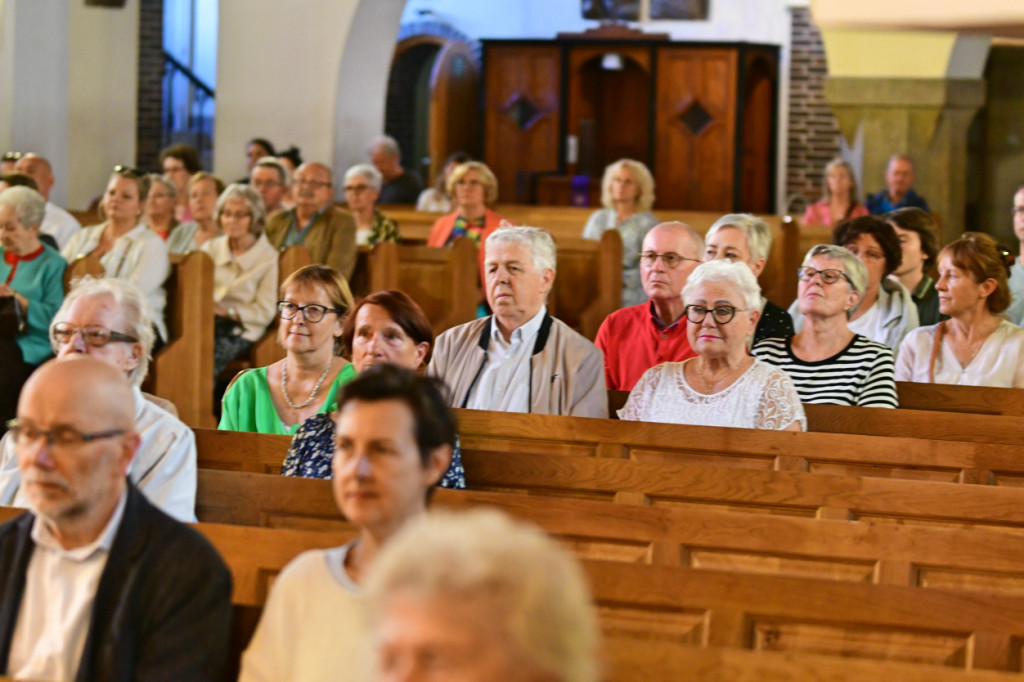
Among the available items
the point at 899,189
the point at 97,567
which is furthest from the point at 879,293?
the point at 899,189

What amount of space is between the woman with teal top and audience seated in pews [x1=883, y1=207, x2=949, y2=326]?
2.69 meters

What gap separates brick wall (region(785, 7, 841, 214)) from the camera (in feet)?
44.3

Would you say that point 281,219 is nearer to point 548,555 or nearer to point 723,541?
point 723,541

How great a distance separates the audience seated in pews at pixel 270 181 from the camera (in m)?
7.60

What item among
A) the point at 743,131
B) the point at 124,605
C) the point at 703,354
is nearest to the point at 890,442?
the point at 703,354

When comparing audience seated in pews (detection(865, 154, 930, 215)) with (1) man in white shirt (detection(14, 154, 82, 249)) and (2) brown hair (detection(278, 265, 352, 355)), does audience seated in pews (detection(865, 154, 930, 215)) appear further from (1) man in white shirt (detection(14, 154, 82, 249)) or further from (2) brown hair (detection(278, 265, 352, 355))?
(2) brown hair (detection(278, 265, 352, 355))

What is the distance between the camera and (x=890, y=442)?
343 cm

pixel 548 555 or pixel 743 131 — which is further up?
pixel 743 131

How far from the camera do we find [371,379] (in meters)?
2.13

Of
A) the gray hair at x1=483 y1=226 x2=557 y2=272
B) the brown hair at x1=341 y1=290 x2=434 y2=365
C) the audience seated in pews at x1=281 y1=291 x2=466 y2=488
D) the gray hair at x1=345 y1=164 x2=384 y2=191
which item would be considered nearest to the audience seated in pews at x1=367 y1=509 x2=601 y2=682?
the audience seated in pews at x1=281 y1=291 x2=466 y2=488

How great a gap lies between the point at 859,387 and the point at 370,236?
12.3 feet

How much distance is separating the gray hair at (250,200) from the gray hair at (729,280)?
2.97m

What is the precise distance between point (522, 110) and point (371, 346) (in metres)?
10.2

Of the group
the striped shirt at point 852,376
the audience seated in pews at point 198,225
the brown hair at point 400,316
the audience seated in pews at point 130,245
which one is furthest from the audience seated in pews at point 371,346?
the audience seated in pews at point 198,225
